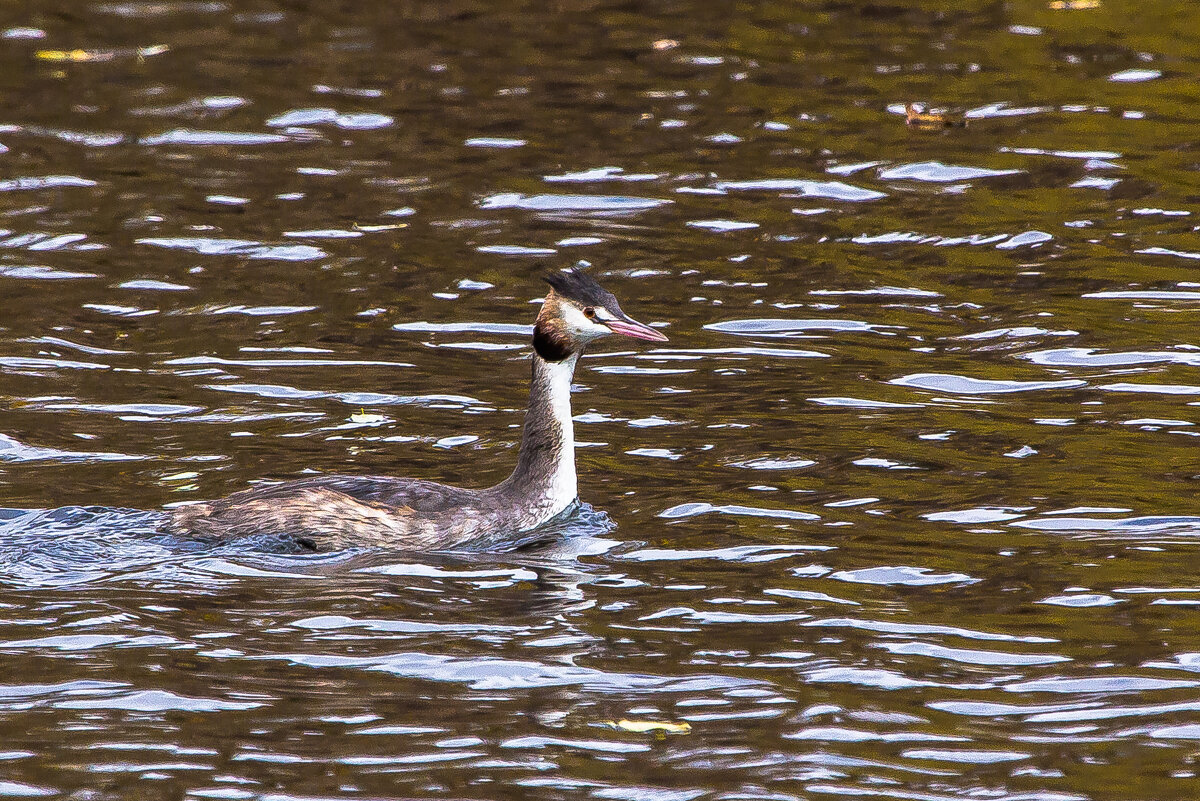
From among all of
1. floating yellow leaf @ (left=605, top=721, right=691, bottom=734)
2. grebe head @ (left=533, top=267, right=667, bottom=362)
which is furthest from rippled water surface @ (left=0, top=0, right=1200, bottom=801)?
grebe head @ (left=533, top=267, right=667, bottom=362)

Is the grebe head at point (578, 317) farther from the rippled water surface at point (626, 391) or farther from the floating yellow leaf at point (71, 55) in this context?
the floating yellow leaf at point (71, 55)

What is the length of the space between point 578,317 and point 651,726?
11.0ft

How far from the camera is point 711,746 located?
24.5 feet

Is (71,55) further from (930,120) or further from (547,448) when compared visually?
(547,448)

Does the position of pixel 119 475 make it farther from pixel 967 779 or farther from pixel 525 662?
pixel 967 779

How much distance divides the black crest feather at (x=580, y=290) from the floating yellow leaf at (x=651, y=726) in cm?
323

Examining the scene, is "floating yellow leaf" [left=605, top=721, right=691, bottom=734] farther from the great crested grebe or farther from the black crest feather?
the black crest feather

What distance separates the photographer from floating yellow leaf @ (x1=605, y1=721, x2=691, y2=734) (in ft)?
24.9

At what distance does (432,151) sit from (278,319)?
4.50m

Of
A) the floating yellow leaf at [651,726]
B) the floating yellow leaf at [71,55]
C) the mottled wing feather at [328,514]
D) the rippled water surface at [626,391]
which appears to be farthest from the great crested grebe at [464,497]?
the floating yellow leaf at [71,55]

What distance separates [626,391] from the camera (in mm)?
12977

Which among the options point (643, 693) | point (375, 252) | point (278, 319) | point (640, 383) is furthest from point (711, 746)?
point (375, 252)

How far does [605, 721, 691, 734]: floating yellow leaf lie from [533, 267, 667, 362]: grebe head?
3.05 metres

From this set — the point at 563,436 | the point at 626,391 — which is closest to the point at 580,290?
the point at 563,436
